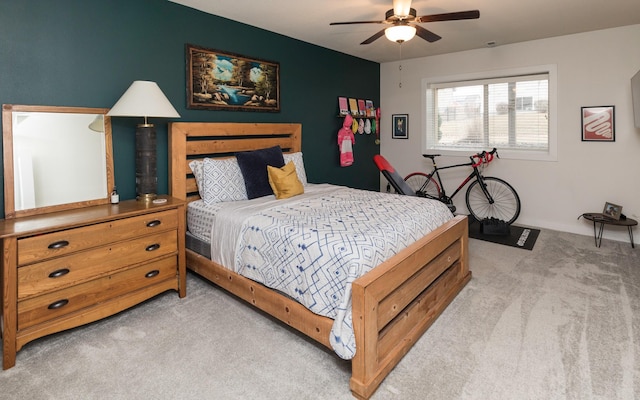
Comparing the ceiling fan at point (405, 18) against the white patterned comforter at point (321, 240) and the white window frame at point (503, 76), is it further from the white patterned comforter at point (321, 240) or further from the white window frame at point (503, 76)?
the white window frame at point (503, 76)

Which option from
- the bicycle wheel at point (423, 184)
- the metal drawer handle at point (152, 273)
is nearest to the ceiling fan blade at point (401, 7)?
the metal drawer handle at point (152, 273)

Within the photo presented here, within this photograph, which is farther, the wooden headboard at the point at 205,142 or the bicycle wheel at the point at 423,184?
the bicycle wheel at the point at 423,184

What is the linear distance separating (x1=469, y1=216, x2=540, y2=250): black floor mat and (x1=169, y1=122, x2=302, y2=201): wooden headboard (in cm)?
268

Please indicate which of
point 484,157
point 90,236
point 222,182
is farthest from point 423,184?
point 90,236

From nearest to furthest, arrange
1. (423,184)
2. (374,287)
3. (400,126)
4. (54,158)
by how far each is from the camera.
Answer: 1. (374,287)
2. (54,158)
3. (423,184)
4. (400,126)

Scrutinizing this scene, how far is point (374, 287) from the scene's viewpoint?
73.1 inches

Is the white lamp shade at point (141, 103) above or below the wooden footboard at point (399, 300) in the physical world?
above

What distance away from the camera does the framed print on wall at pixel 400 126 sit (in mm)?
6035

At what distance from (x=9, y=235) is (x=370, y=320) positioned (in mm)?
1965

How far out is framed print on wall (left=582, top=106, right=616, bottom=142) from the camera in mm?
4348

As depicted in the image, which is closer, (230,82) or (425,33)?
(425,33)

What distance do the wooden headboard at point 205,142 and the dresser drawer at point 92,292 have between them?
796mm

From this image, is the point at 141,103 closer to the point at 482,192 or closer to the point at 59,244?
the point at 59,244

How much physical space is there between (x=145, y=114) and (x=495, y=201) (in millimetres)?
4749
